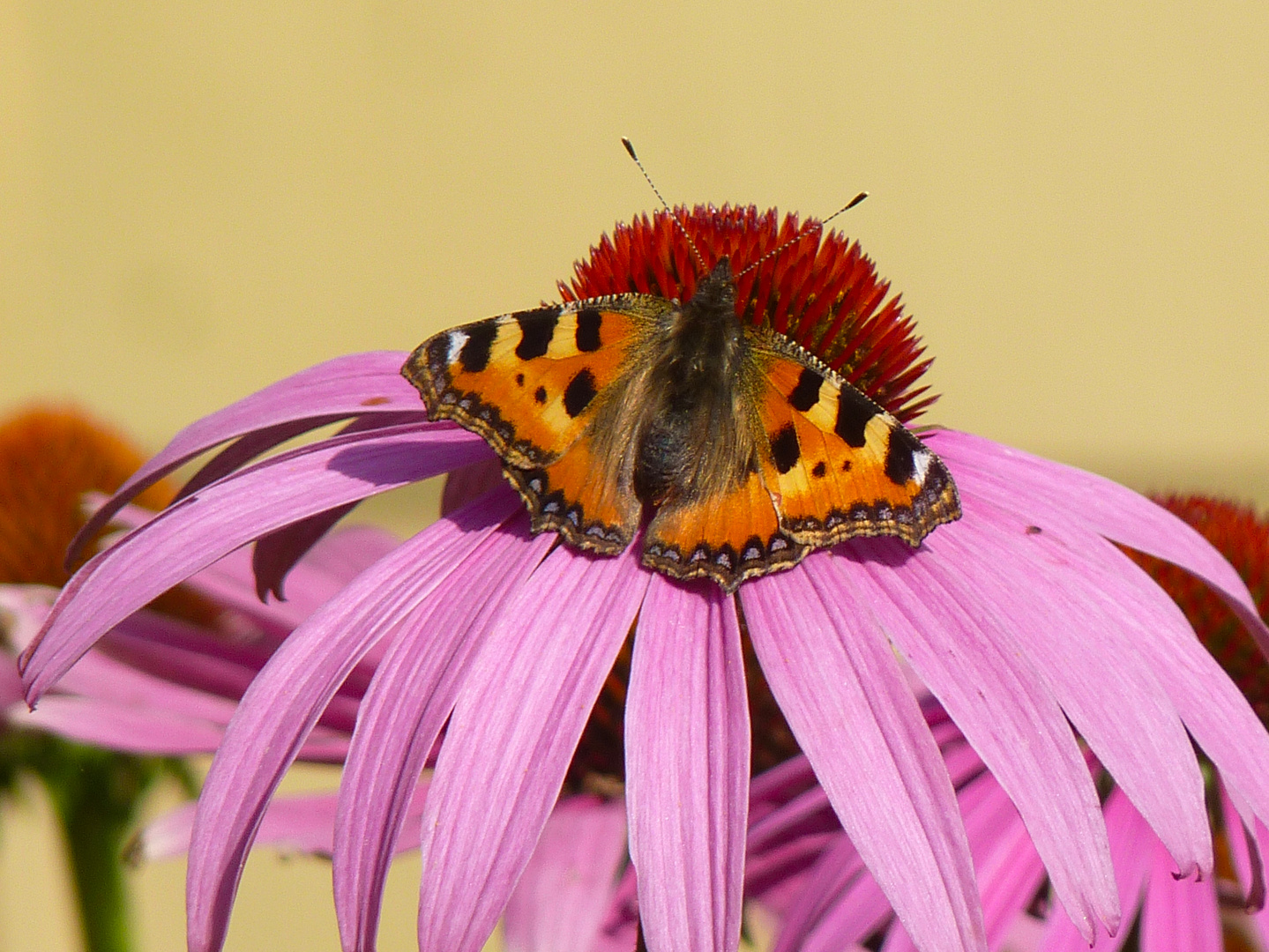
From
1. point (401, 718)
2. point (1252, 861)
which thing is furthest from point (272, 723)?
point (1252, 861)

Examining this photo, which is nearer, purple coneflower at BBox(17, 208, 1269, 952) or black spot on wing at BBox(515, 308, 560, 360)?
purple coneflower at BBox(17, 208, 1269, 952)

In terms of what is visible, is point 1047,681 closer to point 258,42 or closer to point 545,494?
point 545,494

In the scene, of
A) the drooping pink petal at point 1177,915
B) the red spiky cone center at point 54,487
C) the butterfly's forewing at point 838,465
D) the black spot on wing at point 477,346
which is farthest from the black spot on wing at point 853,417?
the red spiky cone center at point 54,487

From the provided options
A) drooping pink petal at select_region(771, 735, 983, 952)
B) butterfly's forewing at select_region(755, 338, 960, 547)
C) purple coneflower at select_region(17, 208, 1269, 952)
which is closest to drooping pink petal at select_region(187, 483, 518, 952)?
purple coneflower at select_region(17, 208, 1269, 952)

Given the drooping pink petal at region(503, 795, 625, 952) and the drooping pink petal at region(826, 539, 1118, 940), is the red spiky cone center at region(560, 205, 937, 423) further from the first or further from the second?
the drooping pink petal at region(503, 795, 625, 952)

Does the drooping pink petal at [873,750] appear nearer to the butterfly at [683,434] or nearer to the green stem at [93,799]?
the butterfly at [683,434]

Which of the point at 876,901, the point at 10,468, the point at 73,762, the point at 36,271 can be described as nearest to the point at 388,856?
the point at 876,901

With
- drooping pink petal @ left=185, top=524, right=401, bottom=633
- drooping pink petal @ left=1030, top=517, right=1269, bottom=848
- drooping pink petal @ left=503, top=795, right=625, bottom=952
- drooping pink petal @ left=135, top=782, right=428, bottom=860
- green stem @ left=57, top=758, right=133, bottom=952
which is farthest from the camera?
green stem @ left=57, top=758, right=133, bottom=952

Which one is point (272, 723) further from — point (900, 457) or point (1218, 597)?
point (1218, 597)

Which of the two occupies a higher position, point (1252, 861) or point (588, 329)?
point (588, 329)
